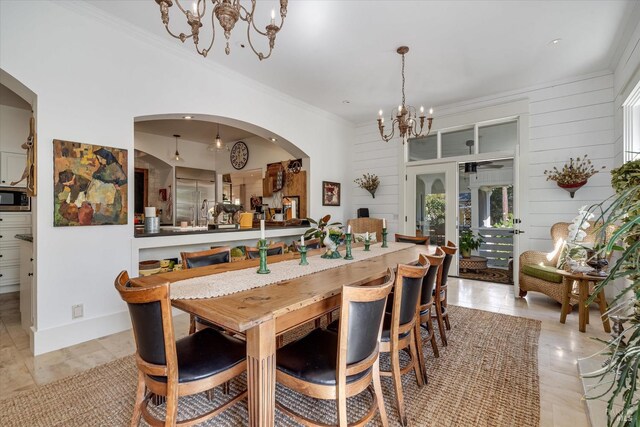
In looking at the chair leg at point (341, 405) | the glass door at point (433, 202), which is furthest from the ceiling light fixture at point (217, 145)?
→ the chair leg at point (341, 405)

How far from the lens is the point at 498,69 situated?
4039 millimetres

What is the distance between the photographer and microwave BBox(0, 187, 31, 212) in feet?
14.5

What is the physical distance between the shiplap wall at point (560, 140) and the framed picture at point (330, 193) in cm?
265

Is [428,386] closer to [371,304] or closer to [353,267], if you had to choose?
[353,267]

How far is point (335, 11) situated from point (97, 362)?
3699 mm

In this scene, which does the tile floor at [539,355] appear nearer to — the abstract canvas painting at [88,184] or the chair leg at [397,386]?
the chair leg at [397,386]

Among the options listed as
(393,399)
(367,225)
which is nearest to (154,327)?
(393,399)

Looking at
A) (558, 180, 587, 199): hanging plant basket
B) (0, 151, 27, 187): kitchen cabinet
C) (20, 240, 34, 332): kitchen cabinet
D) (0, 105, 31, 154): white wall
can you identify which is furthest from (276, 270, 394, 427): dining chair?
(0, 105, 31, 154): white wall

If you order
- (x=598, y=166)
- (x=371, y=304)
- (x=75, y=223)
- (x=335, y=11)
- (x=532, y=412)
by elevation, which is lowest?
(x=532, y=412)

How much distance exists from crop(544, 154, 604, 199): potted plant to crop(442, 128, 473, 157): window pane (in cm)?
137

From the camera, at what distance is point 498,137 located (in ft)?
16.6

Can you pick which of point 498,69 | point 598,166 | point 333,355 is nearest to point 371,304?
point 333,355

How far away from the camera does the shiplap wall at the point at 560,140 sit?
4090 mm

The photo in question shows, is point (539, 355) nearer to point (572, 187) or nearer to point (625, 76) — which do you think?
point (572, 187)
